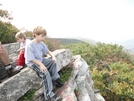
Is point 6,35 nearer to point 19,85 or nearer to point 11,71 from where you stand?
point 11,71

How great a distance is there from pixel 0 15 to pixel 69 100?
8.71 metres

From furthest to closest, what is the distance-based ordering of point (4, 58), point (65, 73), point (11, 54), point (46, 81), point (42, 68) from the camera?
1. point (11, 54)
2. point (65, 73)
3. point (4, 58)
4. point (46, 81)
5. point (42, 68)

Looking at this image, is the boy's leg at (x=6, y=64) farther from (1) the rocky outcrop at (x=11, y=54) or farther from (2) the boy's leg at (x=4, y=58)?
(1) the rocky outcrop at (x=11, y=54)

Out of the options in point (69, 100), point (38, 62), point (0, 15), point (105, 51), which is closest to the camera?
point (38, 62)

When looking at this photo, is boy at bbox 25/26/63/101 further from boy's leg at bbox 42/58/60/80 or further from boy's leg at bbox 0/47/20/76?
boy's leg at bbox 0/47/20/76

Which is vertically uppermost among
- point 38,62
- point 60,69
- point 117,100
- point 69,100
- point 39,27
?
point 39,27

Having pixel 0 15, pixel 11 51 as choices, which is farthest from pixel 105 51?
pixel 11 51

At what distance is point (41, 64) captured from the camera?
6195 mm

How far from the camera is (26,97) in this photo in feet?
19.6

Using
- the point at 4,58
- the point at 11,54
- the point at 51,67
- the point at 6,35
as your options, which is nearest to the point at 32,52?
the point at 51,67

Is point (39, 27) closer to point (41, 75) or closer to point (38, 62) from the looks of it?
point (38, 62)

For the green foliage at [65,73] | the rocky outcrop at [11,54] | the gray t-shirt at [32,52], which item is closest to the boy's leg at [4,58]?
the rocky outcrop at [11,54]

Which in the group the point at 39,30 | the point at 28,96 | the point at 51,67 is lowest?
the point at 28,96

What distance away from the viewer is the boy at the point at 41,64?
20.2 feet
